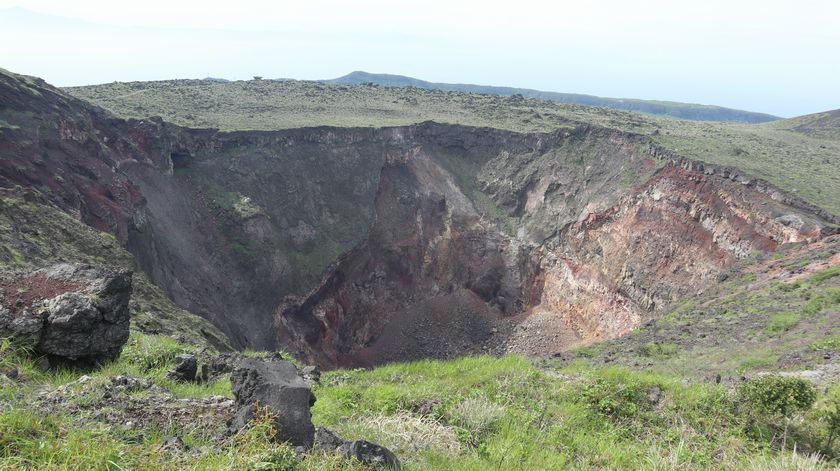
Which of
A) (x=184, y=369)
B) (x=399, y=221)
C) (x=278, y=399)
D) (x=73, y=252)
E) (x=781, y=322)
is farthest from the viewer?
(x=399, y=221)

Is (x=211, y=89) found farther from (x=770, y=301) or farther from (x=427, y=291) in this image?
(x=770, y=301)

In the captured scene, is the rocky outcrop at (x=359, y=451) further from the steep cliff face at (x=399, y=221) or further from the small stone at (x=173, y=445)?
the steep cliff face at (x=399, y=221)

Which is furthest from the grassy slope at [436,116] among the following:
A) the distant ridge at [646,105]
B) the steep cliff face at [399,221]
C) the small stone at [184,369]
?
the distant ridge at [646,105]

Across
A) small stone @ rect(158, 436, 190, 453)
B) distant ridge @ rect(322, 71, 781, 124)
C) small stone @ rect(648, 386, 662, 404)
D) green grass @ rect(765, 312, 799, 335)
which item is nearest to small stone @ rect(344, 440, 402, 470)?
small stone @ rect(158, 436, 190, 453)

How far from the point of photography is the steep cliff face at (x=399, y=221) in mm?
27266

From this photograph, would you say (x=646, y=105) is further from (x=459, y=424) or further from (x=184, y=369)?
(x=184, y=369)

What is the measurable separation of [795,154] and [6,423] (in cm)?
5070

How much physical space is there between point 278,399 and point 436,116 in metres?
47.7

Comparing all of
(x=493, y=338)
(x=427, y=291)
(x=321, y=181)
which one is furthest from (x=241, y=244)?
(x=493, y=338)

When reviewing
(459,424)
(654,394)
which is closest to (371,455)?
(459,424)

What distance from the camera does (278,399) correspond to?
234 inches

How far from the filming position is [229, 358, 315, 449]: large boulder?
570 centimetres

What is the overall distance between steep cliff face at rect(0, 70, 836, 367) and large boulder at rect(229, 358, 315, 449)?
2044cm

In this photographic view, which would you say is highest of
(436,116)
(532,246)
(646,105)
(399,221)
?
(646,105)
